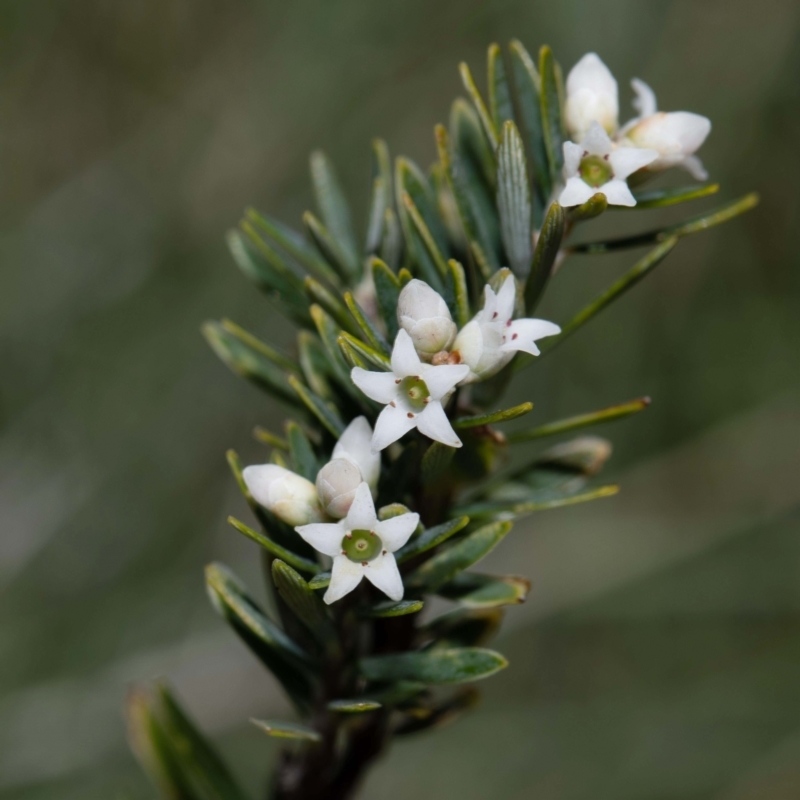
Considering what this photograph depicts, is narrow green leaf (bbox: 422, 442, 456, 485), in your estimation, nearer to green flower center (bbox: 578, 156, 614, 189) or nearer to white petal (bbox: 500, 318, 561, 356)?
white petal (bbox: 500, 318, 561, 356)

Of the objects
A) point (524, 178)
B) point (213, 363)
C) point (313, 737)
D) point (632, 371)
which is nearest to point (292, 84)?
point (213, 363)

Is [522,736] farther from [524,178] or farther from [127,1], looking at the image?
[127,1]

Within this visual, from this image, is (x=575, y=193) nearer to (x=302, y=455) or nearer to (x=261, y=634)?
(x=302, y=455)

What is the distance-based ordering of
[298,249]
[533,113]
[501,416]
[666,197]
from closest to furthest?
[501,416]
[666,197]
[533,113]
[298,249]

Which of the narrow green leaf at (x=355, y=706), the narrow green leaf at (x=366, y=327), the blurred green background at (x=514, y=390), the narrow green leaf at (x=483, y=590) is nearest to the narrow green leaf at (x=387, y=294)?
the narrow green leaf at (x=366, y=327)

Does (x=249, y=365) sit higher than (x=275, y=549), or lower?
higher

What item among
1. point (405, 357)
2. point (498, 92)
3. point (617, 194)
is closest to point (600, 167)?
point (617, 194)

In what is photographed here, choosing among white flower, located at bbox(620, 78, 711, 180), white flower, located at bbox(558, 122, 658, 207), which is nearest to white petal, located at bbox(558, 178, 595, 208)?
white flower, located at bbox(558, 122, 658, 207)
